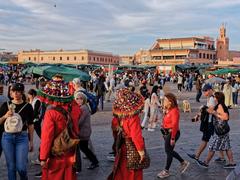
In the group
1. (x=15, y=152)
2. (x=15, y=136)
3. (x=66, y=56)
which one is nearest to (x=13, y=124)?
(x=15, y=136)

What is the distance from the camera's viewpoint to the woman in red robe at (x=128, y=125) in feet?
15.8

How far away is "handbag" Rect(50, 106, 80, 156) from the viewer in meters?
4.55

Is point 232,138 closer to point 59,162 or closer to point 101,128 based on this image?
point 101,128

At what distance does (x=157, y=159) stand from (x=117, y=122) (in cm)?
322

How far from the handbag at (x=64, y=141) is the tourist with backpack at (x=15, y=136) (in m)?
0.84

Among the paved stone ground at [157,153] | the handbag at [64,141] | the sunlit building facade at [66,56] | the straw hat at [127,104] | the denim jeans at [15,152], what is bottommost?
the paved stone ground at [157,153]

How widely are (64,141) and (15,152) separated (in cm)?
103

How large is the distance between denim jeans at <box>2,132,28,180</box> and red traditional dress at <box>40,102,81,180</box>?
2.32 feet

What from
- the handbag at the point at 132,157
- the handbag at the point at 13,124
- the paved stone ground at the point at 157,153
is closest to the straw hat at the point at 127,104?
the handbag at the point at 132,157

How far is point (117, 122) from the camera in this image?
507 cm

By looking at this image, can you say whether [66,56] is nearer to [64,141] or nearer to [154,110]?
[154,110]

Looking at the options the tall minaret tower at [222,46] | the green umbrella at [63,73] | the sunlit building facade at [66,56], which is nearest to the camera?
the green umbrella at [63,73]

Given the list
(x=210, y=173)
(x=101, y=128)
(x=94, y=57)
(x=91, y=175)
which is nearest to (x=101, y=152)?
(x=91, y=175)

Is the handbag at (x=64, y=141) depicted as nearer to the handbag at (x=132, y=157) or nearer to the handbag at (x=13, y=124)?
the handbag at (x=132, y=157)
